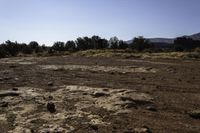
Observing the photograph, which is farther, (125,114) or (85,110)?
(85,110)

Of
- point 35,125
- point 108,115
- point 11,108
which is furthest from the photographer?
point 11,108

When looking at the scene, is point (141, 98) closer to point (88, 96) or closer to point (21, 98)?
point (88, 96)

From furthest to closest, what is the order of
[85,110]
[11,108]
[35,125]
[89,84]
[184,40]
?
[184,40] < [89,84] < [11,108] < [85,110] < [35,125]

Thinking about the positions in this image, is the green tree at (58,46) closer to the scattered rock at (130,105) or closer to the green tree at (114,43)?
the green tree at (114,43)

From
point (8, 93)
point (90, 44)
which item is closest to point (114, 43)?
point (90, 44)

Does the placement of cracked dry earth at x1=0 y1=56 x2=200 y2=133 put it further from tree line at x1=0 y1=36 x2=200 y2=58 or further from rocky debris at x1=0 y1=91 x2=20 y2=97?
tree line at x1=0 y1=36 x2=200 y2=58

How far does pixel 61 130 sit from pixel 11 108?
151 inches

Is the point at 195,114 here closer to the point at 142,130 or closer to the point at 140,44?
the point at 142,130

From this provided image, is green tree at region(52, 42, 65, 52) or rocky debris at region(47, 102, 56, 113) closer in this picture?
rocky debris at region(47, 102, 56, 113)

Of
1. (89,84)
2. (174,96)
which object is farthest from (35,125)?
(89,84)

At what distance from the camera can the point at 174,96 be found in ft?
48.1

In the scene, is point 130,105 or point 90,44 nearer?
point 130,105

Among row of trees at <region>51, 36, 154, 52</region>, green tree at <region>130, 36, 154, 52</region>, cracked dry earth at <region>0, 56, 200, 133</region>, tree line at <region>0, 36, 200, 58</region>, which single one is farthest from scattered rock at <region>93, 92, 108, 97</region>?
row of trees at <region>51, 36, 154, 52</region>

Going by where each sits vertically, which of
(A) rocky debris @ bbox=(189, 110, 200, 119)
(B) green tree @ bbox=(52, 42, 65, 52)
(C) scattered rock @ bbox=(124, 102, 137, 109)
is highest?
(C) scattered rock @ bbox=(124, 102, 137, 109)
